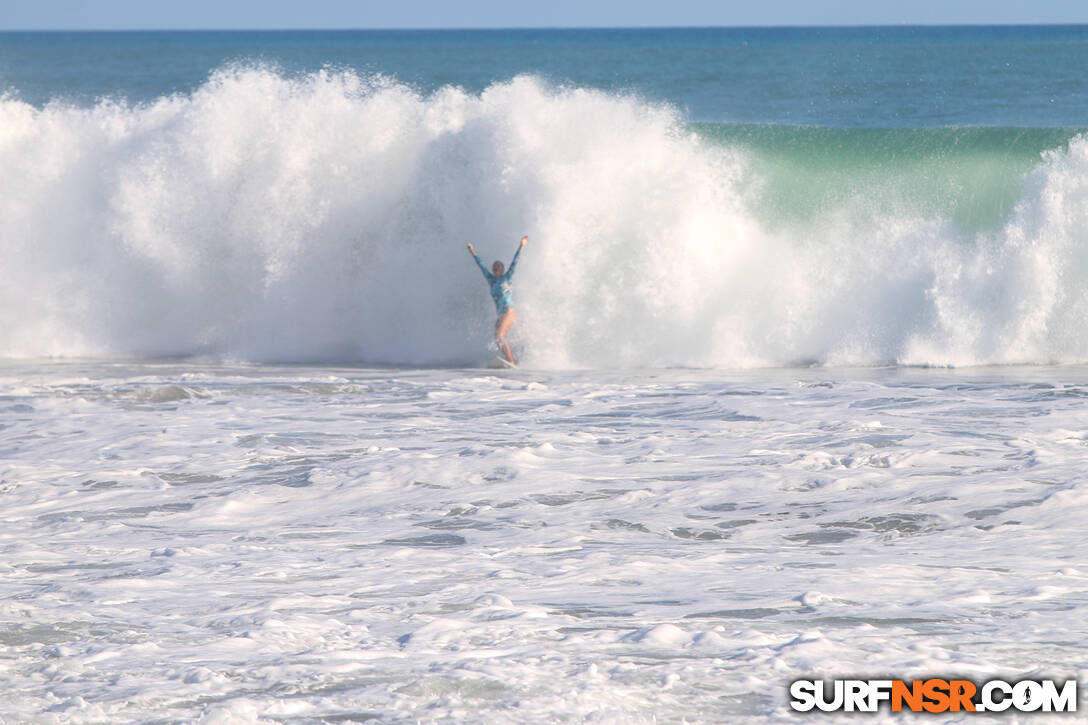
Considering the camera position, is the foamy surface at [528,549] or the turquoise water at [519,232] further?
the turquoise water at [519,232]

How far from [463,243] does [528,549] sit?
8.83m

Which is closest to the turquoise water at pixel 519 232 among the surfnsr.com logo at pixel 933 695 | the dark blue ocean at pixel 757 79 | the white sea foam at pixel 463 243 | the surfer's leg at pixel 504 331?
the white sea foam at pixel 463 243

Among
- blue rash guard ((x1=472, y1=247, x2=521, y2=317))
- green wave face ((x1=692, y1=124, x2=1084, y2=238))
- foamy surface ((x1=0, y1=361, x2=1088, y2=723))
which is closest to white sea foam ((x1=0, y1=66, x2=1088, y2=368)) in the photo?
green wave face ((x1=692, y1=124, x2=1084, y2=238))

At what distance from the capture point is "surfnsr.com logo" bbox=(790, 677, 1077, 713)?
416 centimetres

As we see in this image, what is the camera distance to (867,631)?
4.88m

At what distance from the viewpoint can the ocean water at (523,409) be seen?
187 inches

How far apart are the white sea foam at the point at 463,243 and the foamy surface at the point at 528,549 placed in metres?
2.52

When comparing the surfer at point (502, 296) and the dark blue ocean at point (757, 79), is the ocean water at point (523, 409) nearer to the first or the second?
the surfer at point (502, 296)

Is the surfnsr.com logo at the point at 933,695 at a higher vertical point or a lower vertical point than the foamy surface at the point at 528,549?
lower

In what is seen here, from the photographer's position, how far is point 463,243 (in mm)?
14742

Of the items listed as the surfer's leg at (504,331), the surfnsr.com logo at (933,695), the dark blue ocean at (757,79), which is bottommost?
the surfnsr.com logo at (933,695)

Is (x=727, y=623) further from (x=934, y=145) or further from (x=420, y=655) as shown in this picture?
(x=934, y=145)

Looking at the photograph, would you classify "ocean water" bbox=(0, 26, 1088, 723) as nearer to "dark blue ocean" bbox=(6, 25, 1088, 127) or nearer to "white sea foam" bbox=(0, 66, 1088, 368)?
"white sea foam" bbox=(0, 66, 1088, 368)

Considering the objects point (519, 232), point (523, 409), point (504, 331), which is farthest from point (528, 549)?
point (519, 232)
